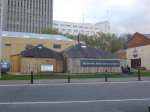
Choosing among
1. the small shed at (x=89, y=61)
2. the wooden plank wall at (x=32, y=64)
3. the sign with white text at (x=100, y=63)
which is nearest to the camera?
the wooden plank wall at (x=32, y=64)

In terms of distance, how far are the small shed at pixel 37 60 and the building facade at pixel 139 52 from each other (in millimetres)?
23164

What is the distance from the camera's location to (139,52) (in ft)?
181

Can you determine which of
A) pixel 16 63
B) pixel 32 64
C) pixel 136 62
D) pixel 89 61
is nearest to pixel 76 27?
pixel 136 62

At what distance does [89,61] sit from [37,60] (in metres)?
7.97

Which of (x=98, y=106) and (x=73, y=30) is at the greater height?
(x=73, y=30)

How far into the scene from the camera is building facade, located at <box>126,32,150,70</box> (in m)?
52.2

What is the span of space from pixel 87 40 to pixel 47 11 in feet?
242

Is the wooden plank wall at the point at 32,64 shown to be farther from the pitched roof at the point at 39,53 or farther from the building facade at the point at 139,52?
the building facade at the point at 139,52

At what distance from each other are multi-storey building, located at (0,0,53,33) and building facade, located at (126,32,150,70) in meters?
83.4

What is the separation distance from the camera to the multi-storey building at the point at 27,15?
13212cm

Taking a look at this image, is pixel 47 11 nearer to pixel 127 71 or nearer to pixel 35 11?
pixel 35 11

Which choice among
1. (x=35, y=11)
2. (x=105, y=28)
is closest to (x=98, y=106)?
(x=35, y=11)

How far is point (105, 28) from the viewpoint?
166 m

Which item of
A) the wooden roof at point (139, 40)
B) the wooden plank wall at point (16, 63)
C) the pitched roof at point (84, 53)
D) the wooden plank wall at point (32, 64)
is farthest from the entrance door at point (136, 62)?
the wooden plank wall at point (16, 63)
